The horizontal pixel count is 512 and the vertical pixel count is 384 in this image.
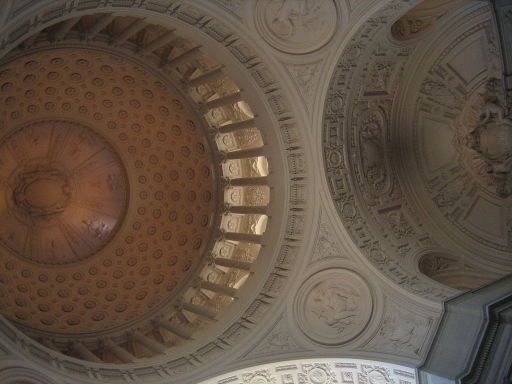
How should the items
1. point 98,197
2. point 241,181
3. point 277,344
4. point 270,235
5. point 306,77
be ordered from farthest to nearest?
point 98,197
point 241,181
point 270,235
point 277,344
point 306,77

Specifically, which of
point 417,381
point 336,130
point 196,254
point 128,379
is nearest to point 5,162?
point 196,254

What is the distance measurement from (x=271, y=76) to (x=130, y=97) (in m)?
6.93

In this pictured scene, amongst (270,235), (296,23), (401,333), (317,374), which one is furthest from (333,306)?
(296,23)

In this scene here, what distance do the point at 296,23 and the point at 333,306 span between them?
625 centimetres

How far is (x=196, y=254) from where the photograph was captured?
17797 millimetres

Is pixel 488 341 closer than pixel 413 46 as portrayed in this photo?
Yes

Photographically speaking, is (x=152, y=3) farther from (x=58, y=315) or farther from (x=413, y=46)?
(x=58, y=315)

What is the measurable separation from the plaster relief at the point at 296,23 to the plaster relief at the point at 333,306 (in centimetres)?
506

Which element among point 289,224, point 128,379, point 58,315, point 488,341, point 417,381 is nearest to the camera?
point 488,341

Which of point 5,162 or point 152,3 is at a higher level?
point 5,162

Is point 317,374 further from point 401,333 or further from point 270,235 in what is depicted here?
point 270,235

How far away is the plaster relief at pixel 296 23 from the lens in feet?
36.9

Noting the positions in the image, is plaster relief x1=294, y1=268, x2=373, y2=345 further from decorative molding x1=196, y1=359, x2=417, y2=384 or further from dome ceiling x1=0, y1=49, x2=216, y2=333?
dome ceiling x1=0, y1=49, x2=216, y2=333

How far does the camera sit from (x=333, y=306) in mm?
12391
